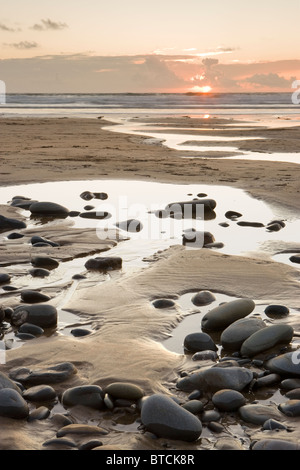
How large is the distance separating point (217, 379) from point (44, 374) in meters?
0.91

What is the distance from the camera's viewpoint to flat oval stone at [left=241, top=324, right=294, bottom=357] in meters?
3.39

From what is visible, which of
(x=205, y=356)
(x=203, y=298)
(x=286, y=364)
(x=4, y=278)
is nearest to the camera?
(x=286, y=364)

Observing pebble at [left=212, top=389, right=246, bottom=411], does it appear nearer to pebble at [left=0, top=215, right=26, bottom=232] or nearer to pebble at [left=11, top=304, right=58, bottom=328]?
pebble at [left=11, top=304, right=58, bottom=328]

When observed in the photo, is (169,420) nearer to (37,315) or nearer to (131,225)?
(37,315)

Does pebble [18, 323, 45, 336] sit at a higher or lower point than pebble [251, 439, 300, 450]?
lower

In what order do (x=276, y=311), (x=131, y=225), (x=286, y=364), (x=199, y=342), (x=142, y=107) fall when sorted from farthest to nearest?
(x=142, y=107), (x=131, y=225), (x=276, y=311), (x=199, y=342), (x=286, y=364)

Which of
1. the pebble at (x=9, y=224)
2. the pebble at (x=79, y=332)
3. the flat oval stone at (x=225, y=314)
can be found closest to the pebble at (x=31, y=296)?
the pebble at (x=79, y=332)

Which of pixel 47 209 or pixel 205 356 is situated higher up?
pixel 47 209

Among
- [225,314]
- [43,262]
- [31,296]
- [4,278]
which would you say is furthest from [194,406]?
[43,262]

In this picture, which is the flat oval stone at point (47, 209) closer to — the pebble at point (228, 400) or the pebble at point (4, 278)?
the pebble at point (4, 278)

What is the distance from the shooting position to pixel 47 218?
6.96 metres

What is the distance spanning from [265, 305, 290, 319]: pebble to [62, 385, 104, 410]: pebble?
1.58 metres

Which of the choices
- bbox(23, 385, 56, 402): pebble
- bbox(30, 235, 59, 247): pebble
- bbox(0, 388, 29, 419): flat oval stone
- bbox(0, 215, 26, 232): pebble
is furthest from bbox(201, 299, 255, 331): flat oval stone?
bbox(0, 215, 26, 232): pebble

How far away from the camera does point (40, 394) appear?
2.90 metres
